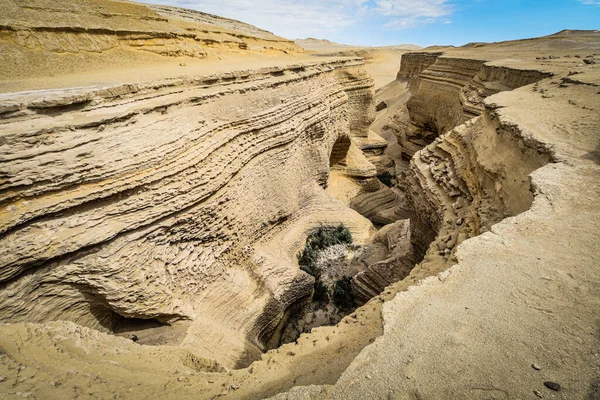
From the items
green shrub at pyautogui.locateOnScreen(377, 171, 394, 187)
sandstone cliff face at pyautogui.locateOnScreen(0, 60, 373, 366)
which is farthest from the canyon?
green shrub at pyautogui.locateOnScreen(377, 171, 394, 187)

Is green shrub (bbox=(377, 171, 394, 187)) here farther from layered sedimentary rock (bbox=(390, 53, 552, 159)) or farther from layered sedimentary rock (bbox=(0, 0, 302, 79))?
layered sedimentary rock (bbox=(0, 0, 302, 79))

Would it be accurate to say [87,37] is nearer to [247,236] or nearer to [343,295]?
[247,236]

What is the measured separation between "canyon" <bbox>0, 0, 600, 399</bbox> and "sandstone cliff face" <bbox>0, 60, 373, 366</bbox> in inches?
1.2

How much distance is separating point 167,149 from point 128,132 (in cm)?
59

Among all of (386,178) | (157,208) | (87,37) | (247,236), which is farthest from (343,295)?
(386,178)

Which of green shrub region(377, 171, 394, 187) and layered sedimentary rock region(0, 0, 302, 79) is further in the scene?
green shrub region(377, 171, 394, 187)

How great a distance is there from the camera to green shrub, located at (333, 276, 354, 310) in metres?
8.18

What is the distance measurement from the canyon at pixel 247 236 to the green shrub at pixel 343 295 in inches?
5.6

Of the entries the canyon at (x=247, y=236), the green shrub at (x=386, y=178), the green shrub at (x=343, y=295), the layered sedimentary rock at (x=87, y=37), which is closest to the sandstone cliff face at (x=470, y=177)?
the canyon at (x=247, y=236)

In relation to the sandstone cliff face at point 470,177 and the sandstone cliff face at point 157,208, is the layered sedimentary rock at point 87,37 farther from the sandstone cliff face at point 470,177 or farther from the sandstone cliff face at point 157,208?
the sandstone cliff face at point 470,177

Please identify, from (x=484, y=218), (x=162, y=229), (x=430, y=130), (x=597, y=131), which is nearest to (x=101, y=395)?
(x=162, y=229)

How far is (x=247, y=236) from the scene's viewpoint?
7207 millimetres

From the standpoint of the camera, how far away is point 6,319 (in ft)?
12.7

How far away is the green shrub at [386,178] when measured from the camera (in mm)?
15697
